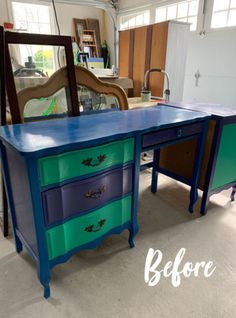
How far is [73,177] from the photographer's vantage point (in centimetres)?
110

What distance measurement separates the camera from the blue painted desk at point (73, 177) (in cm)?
101

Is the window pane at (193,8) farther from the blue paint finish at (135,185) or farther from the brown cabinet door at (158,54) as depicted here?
the blue paint finish at (135,185)

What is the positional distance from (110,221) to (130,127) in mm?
562

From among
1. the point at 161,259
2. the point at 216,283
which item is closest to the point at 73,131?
the point at 161,259

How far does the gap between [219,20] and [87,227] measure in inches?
151

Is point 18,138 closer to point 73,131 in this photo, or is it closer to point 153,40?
point 73,131

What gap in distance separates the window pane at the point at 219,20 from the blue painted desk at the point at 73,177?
2.95 meters

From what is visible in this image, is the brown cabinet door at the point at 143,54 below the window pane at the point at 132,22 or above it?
below

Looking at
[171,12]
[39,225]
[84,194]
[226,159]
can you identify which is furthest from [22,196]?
[171,12]

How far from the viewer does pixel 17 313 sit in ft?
3.70

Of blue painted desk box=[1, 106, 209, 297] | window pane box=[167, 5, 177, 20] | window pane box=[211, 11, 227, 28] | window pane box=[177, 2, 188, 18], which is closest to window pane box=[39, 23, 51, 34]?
window pane box=[167, 5, 177, 20]

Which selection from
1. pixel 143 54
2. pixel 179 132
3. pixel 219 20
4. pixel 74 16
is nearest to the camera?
pixel 179 132

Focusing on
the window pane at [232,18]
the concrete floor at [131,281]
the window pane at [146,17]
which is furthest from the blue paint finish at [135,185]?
the window pane at [146,17]

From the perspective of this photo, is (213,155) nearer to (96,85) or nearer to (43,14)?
(96,85)
